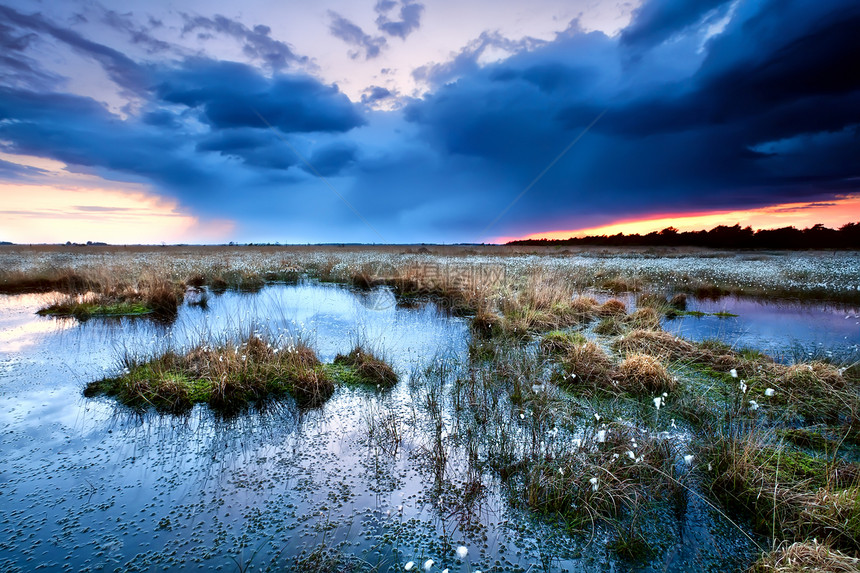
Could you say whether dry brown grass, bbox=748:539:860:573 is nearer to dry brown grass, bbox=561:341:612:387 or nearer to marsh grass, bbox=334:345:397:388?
dry brown grass, bbox=561:341:612:387

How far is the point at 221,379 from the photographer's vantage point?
19.0 ft

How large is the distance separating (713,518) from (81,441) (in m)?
6.73

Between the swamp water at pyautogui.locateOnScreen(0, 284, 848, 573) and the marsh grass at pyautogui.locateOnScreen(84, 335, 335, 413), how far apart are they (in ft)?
0.90

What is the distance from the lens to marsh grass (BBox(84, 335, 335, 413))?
566cm

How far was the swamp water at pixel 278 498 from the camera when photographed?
2.91m

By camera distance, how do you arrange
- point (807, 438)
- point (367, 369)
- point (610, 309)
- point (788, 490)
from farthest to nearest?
point (610, 309) < point (367, 369) < point (807, 438) < point (788, 490)

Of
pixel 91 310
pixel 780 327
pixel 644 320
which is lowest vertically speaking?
pixel 780 327

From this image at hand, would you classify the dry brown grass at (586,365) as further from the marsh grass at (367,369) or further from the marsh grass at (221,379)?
the marsh grass at (221,379)

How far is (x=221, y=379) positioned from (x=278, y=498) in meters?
2.90

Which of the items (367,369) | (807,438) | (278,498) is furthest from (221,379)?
(807,438)

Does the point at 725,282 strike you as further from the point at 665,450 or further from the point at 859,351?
the point at 665,450

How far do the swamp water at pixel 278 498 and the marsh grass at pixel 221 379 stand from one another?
274mm

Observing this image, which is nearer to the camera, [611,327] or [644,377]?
[644,377]

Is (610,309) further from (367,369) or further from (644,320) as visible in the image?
(367,369)
